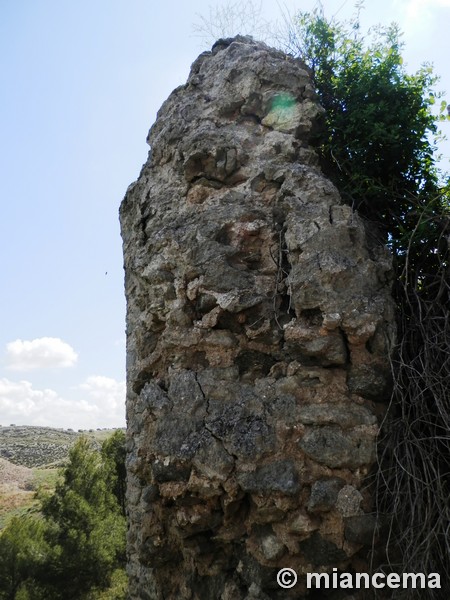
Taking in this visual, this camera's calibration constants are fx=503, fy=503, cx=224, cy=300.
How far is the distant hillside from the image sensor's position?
79.5 ft

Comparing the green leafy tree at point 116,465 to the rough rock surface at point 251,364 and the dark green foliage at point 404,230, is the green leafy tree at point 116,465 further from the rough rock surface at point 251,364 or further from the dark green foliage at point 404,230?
the dark green foliage at point 404,230

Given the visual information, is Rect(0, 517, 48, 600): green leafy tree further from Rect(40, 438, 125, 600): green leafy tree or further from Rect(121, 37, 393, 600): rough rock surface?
Rect(121, 37, 393, 600): rough rock surface

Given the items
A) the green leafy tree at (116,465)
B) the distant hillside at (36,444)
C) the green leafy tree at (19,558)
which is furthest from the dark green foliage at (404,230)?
the distant hillside at (36,444)

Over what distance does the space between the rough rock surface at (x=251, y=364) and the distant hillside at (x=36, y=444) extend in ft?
67.1

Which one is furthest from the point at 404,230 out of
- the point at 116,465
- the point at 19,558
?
the point at 116,465

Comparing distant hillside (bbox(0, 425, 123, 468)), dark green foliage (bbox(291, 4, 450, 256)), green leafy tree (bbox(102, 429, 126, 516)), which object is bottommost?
distant hillside (bbox(0, 425, 123, 468))

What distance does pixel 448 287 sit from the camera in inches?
109

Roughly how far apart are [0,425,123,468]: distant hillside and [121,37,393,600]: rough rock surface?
67.1 feet

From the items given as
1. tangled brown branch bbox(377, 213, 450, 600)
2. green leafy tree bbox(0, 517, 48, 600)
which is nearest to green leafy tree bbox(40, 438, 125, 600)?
green leafy tree bbox(0, 517, 48, 600)

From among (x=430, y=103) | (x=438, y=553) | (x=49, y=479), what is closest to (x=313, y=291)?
(x=438, y=553)

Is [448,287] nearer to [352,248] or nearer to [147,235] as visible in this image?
[352,248]

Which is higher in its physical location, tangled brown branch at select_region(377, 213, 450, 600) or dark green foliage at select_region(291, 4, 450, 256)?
dark green foliage at select_region(291, 4, 450, 256)

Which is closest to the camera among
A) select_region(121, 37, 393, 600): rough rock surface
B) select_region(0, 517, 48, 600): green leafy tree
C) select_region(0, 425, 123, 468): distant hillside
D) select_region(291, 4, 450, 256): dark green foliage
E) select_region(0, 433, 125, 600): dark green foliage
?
select_region(121, 37, 393, 600): rough rock surface

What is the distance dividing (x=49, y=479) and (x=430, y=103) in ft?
60.8
